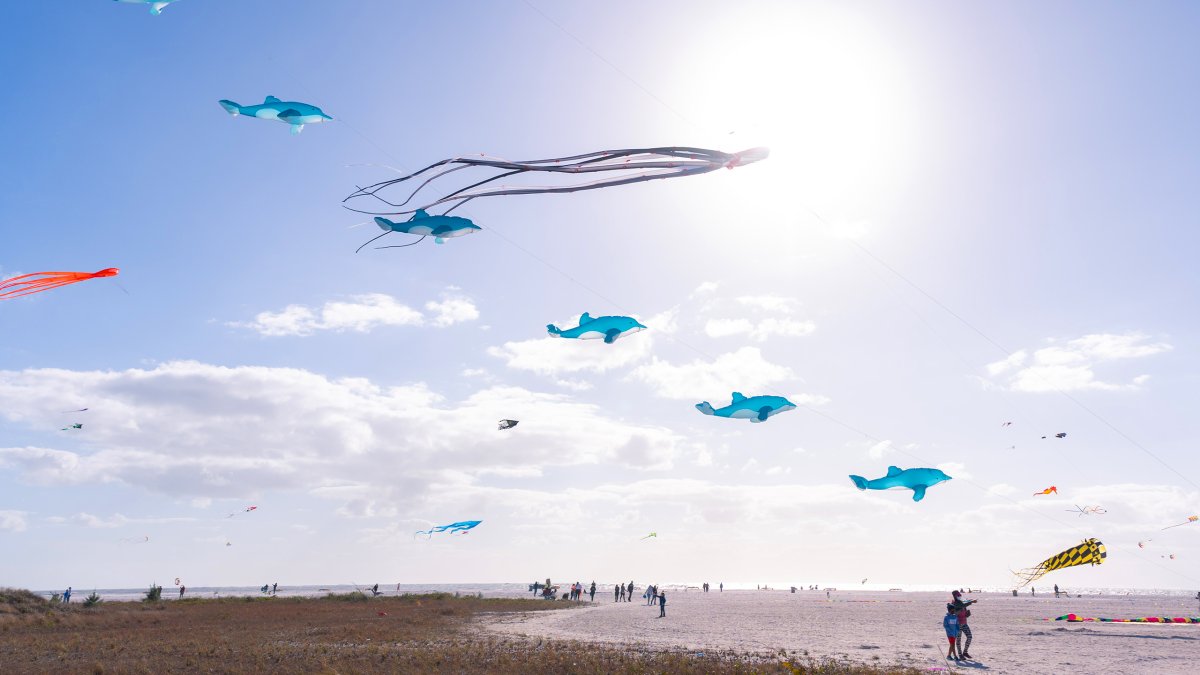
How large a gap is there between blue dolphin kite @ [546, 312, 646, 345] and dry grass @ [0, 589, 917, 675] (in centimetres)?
806

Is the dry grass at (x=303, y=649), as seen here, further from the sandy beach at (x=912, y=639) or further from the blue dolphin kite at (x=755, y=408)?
the blue dolphin kite at (x=755, y=408)

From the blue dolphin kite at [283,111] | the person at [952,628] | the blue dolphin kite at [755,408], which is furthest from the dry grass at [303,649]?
the blue dolphin kite at [283,111]

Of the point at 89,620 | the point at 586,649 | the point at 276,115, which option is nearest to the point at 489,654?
the point at 586,649

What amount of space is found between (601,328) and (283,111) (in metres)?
6.10

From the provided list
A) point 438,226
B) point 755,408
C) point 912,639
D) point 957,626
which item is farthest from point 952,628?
point 438,226

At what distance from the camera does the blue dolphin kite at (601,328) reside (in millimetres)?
12523

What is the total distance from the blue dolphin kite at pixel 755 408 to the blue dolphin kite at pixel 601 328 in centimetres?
296

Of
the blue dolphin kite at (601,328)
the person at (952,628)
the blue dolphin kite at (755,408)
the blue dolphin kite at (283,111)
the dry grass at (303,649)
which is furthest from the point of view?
the person at (952,628)

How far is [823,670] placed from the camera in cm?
1580

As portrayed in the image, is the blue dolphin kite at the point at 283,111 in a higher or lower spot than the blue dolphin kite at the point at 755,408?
higher

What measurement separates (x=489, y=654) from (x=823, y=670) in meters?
8.98

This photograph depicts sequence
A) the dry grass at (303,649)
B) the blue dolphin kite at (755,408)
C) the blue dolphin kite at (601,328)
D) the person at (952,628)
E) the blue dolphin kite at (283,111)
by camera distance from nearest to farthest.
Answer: the blue dolphin kite at (283,111), the blue dolphin kite at (601,328), the blue dolphin kite at (755,408), the dry grass at (303,649), the person at (952,628)

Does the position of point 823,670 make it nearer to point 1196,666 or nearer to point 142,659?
point 1196,666

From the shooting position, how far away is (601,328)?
41.5 ft
